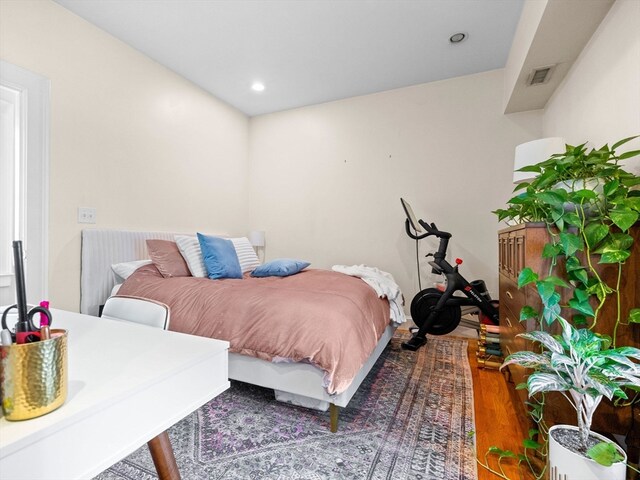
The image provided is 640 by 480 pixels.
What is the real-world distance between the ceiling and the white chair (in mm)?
2345

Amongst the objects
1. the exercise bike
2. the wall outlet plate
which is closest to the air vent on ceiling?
the exercise bike

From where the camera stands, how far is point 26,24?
2105mm

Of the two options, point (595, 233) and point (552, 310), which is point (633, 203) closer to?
point (595, 233)

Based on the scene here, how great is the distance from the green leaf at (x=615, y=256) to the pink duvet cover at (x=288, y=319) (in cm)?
110

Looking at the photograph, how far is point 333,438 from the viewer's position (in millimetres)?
1533

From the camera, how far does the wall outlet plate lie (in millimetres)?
2433

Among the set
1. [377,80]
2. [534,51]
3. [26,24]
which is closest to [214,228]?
[26,24]

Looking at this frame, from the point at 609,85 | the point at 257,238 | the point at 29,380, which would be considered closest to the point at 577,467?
the point at 29,380

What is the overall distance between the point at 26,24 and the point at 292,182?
2.73 meters

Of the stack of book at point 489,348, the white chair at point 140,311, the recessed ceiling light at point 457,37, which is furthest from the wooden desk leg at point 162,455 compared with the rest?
the recessed ceiling light at point 457,37

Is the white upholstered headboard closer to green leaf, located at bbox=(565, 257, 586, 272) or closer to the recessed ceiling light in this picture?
green leaf, located at bbox=(565, 257, 586, 272)

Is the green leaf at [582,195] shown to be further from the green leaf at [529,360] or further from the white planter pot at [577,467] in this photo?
the white planter pot at [577,467]

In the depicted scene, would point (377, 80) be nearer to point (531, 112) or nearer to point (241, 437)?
point (531, 112)

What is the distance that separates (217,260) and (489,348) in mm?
2330
